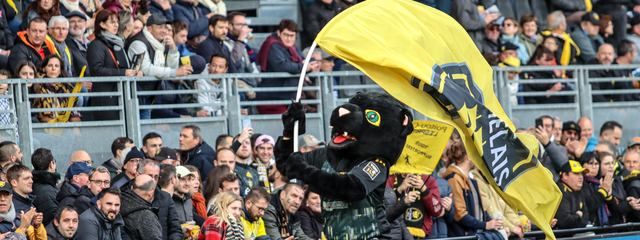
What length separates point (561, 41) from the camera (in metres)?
14.3

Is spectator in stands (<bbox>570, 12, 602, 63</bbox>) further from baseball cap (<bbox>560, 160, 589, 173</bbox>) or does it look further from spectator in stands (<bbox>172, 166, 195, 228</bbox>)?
spectator in stands (<bbox>172, 166, 195, 228</bbox>)

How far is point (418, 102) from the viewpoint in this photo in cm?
601

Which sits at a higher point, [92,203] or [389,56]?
[389,56]

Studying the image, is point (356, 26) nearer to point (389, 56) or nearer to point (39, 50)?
point (389, 56)

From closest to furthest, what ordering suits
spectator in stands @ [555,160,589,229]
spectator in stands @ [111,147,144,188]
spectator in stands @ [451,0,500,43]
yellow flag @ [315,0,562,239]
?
1. yellow flag @ [315,0,562,239]
2. spectator in stands @ [111,147,144,188]
3. spectator in stands @ [555,160,589,229]
4. spectator in stands @ [451,0,500,43]

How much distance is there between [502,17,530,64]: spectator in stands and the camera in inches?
548

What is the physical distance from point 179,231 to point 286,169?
8.59 feet

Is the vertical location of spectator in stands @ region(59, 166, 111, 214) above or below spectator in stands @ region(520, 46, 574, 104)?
below

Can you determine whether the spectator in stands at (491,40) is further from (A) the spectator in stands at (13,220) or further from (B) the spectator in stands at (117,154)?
(A) the spectator in stands at (13,220)

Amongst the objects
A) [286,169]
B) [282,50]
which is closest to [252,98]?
[282,50]

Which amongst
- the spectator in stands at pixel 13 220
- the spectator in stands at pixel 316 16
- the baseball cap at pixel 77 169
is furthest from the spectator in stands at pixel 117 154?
the spectator in stands at pixel 316 16

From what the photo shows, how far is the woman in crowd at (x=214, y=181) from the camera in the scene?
8.34 metres

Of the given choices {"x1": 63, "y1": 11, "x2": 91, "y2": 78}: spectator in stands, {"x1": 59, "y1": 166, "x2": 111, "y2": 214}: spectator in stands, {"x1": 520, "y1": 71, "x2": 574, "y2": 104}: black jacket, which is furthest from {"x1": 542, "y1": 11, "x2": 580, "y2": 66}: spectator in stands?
{"x1": 59, "y1": 166, "x2": 111, "y2": 214}: spectator in stands

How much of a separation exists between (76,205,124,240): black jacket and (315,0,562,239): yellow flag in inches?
105
